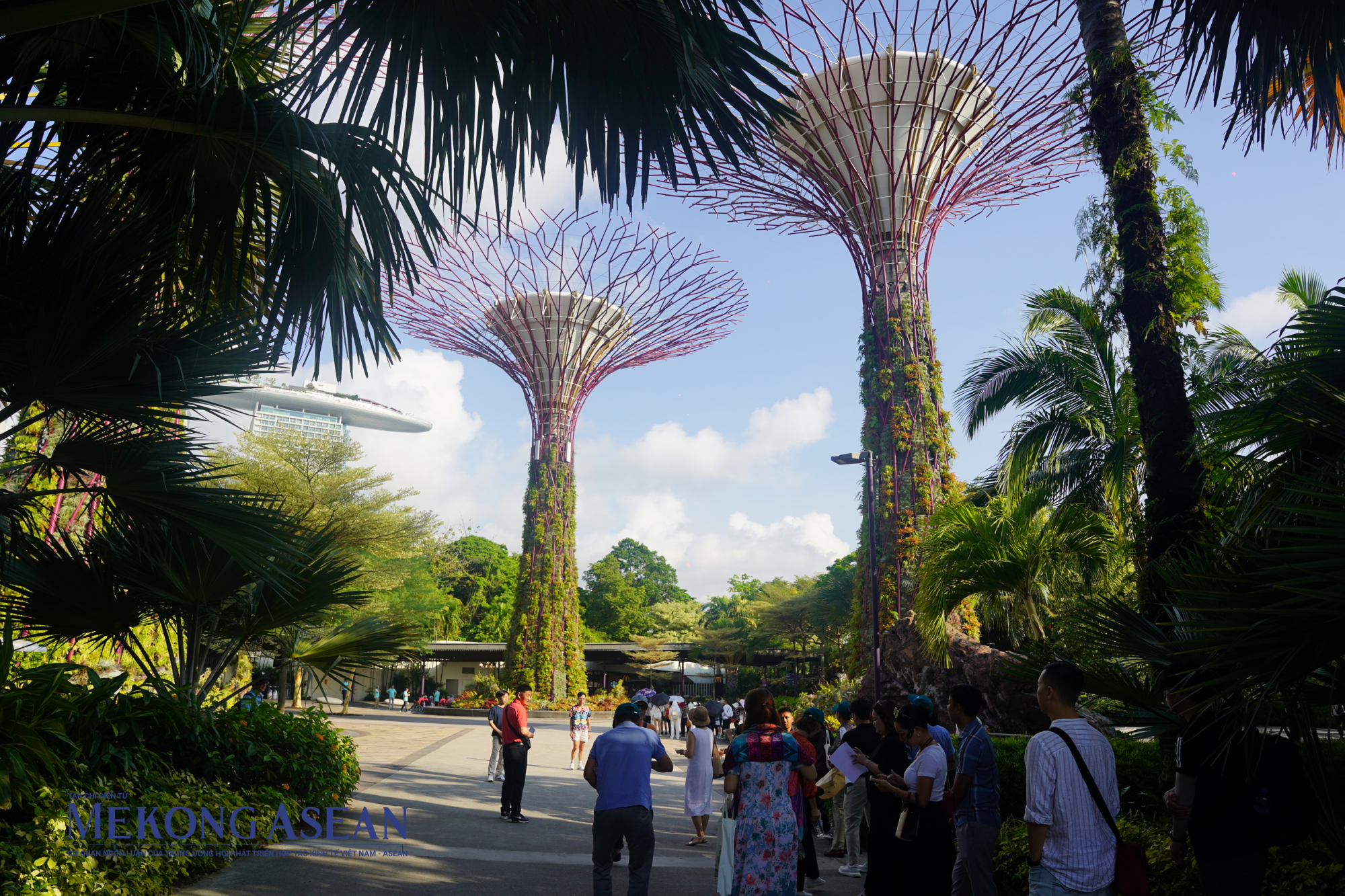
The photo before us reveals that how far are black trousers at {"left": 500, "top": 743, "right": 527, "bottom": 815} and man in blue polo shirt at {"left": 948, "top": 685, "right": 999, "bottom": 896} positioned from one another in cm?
545

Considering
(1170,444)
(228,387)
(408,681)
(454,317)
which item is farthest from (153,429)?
(408,681)

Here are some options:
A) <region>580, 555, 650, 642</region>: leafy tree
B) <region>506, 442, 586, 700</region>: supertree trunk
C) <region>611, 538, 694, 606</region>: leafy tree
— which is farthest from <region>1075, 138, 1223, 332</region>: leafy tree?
<region>611, 538, 694, 606</region>: leafy tree

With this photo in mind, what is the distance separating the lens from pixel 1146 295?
5777 millimetres

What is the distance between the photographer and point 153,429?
16.7 ft

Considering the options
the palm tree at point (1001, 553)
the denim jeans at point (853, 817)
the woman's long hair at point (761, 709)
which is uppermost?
the palm tree at point (1001, 553)

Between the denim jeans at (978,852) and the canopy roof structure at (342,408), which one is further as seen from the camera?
the canopy roof structure at (342,408)

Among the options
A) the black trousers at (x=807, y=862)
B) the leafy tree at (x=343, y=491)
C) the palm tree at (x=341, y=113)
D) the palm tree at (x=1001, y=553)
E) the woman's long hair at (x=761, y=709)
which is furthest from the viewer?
the leafy tree at (x=343, y=491)

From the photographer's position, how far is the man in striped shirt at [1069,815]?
3.28 meters

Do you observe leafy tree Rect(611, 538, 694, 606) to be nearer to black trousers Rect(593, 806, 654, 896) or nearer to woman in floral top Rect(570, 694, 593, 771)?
woman in floral top Rect(570, 694, 593, 771)

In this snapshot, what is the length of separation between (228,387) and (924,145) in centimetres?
1296

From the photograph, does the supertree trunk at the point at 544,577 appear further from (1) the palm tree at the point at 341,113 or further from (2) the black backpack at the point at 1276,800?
(2) the black backpack at the point at 1276,800

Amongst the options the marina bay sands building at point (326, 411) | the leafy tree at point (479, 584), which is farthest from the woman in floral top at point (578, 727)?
the marina bay sands building at point (326, 411)

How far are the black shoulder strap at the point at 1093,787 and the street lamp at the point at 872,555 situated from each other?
1034 cm

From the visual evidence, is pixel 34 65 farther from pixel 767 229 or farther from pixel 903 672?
pixel 767 229
